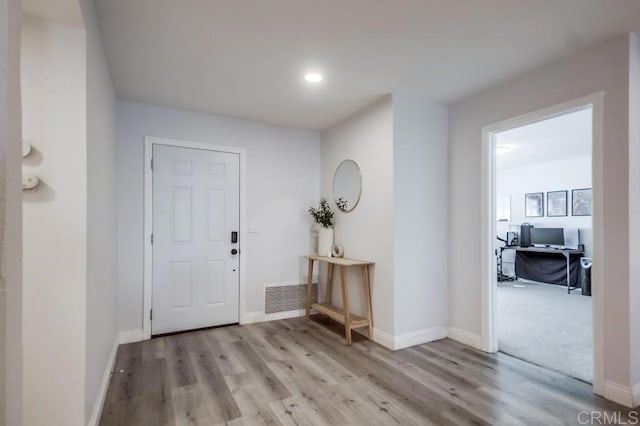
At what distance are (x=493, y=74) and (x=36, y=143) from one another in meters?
3.20

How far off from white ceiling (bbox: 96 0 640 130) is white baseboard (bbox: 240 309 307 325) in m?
2.48

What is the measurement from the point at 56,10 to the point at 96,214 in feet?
3.47

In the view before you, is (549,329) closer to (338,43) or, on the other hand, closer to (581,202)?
(338,43)

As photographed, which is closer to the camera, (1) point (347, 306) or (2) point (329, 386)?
(2) point (329, 386)

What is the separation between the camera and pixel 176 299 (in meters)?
3.52

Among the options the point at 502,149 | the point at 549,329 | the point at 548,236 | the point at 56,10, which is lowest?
the point at 549,329

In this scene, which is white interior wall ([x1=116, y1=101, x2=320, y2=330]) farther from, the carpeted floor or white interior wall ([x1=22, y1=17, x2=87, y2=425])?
the carpeted floor

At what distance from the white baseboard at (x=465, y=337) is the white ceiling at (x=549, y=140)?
2.11m

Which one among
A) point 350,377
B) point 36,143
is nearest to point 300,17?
point 36,143

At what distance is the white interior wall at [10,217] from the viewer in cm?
53

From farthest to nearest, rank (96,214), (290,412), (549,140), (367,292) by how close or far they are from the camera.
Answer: (549,140) < (367,292) < (290,412) < (96,214)

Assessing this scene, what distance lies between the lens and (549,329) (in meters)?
3.67

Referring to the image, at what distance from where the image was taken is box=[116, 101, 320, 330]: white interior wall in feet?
10.8

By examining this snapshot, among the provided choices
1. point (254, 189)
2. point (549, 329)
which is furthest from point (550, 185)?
point (254, 189)
